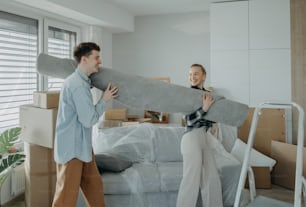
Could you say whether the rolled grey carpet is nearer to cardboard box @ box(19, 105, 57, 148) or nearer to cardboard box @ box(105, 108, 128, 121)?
cardboard box @ box(19, 105, 57, 148)

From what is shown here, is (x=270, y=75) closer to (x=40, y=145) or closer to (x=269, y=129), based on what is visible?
(x=269, y=129)

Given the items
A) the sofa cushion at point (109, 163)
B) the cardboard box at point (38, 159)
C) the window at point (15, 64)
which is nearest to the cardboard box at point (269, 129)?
the sofa cushion at point (109, 163)

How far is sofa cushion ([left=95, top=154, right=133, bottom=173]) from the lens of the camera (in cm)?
283

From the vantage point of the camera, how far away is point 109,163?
9.29 feet

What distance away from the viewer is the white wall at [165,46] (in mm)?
4824

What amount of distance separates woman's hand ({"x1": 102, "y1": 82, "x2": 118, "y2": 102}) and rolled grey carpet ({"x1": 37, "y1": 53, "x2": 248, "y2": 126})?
0.09 ft

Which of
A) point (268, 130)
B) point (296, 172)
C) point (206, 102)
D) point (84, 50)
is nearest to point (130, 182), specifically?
point (206, 102)

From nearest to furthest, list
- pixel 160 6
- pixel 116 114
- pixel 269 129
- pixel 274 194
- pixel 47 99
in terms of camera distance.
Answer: pixel 47 99, pixel 274 194, pixel 269 129, pixel 160 6, pixel 116 114

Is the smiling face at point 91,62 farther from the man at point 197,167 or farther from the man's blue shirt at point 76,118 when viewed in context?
the man at point 197,167

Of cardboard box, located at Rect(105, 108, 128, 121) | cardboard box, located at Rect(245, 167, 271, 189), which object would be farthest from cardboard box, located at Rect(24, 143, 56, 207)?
cardboard box, located at Rect(245, 167, 271, 189)

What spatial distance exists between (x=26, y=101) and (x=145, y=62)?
2245 mm

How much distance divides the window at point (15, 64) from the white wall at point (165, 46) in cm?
194

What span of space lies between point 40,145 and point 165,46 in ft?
9.44

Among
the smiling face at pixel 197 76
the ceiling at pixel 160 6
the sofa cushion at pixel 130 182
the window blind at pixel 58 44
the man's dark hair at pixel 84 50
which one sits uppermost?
the ceiling at pixel 160 6
